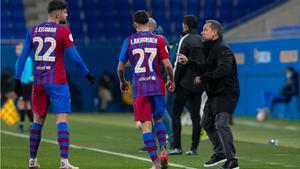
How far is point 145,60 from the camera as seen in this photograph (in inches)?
468

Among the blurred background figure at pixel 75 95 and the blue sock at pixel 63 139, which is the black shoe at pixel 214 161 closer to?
the blue sock at pixel 63 139

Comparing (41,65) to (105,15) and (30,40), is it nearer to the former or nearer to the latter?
(30,40)

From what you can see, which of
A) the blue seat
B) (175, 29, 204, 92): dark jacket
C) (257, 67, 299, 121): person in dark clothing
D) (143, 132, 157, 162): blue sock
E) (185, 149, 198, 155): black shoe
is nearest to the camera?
(143, 132, 157, 162): blue sock

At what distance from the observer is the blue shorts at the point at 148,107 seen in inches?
466

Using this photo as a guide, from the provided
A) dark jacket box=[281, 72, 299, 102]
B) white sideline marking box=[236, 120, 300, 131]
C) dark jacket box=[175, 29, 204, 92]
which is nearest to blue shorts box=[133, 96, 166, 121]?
dark jacket box=[175, 29, 204, 92]

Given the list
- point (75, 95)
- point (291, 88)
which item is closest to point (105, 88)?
point (75, 95)

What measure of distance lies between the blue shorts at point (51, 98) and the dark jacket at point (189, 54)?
294cm

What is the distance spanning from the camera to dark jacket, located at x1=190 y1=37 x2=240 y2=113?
11859 millimetres

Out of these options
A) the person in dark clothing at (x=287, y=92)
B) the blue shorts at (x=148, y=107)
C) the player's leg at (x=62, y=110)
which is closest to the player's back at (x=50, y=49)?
the player's leg at (x=62, y=110)

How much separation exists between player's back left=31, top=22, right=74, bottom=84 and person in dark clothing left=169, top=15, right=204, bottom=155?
3.20 metres

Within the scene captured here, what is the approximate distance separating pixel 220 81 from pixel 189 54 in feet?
8.12

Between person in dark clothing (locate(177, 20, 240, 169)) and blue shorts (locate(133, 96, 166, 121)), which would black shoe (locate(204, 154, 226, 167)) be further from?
blue shorts (locate(133, 96, 166, 121))

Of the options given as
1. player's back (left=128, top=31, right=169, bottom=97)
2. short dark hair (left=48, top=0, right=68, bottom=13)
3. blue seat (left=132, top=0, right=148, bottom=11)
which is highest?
short dark hair (left=48, top=0, right=68, bottom=13)

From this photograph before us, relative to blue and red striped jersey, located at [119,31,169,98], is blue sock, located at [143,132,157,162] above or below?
below
